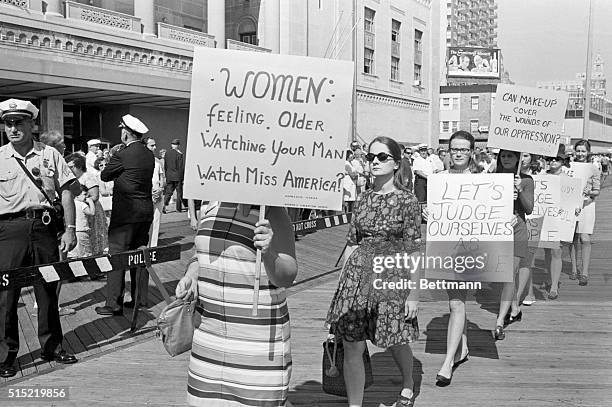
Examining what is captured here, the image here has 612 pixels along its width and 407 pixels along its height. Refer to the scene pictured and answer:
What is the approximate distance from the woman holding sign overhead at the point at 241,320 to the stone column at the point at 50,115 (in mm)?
19709

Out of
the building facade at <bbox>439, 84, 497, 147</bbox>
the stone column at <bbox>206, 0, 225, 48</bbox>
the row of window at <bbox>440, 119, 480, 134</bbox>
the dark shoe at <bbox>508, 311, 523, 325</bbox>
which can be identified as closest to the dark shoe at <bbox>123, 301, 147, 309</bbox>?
the dark shoe at <bbox>508, 311, 523, 325</bbox>

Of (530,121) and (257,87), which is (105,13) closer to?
(530,121)

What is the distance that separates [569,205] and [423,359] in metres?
3.84

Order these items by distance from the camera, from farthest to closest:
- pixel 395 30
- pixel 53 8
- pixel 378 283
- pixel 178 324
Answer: pixel 395 30 < pixel 53 8 < pixel 378 283 < pixel 178 324

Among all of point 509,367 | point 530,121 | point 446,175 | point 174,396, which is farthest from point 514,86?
point 174,396

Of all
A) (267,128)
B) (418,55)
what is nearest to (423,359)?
(267,128)

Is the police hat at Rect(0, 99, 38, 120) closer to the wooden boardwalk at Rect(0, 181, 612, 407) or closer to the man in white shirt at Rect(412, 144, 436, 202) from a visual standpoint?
the wooden boardwalk at Rect(0, 181, 612, 407)

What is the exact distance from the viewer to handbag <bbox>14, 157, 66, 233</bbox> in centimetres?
522

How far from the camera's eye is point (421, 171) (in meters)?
16.0

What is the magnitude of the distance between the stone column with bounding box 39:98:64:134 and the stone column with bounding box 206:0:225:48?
9046 mm

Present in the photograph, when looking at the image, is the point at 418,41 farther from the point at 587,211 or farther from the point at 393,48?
the point at 587,211

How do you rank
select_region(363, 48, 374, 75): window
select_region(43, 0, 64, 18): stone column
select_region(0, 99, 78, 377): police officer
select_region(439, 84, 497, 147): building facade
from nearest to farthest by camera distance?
select_region(0, 99, 78, 377): police officer, select_region(43, 0, 64, 18): stone column, select_region(363, 48, 374, 75): window, select_region(439, 84, 497, 147): building facade

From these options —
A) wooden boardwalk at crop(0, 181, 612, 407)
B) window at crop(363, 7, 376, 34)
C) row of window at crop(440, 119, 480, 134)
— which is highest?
window at crop(363, 7, 376, 34)

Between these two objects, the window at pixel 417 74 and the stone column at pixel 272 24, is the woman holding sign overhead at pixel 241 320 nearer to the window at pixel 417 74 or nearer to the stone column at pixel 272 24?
the stone column at pixel 272 24
